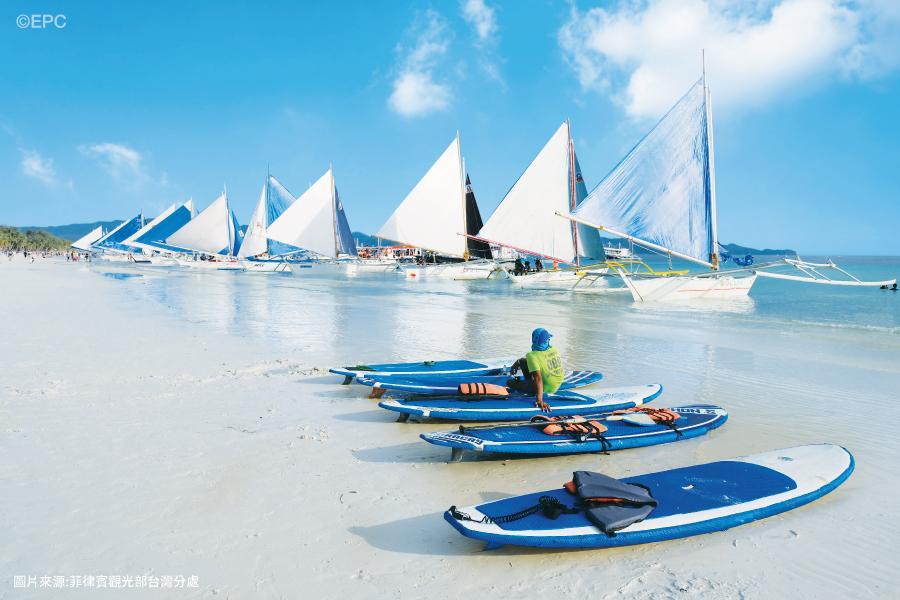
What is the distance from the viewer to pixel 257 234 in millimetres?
60031

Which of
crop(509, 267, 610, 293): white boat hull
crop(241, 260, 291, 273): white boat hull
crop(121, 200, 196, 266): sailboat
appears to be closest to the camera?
crop(509, 267, 610, 293): white boat hull

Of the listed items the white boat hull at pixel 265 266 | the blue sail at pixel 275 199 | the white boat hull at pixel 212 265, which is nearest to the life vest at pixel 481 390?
the white boat hull at pixel 265 266

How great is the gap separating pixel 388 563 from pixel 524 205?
28074 mm

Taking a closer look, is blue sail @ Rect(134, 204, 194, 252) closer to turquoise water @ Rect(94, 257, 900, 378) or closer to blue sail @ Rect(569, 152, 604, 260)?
turquoise water @ Rect(94, 257, 900, 378)

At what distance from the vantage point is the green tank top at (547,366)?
251 inches

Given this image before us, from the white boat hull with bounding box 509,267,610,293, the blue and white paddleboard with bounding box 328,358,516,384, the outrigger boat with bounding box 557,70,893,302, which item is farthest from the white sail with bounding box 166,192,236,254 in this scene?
the blue and white paddleboard with bounding box 328,358,516,384

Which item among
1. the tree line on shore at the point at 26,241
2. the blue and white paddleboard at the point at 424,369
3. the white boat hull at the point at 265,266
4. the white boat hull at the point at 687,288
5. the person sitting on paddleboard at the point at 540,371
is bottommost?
the blue and white paddleboard at the point at 424,369

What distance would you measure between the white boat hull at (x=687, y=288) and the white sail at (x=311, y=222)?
33.4 metres

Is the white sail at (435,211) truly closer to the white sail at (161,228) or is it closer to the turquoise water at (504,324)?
the turquoise water at (504,324)

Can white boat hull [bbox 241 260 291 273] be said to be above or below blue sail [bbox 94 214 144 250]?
below

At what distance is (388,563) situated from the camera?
3.73 metres

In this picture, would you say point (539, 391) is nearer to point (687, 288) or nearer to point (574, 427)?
point (574, 427)

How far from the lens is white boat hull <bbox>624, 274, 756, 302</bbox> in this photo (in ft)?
80.5

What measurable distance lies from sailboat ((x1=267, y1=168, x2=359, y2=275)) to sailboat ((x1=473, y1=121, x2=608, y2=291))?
2487 centimetres
